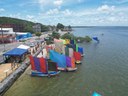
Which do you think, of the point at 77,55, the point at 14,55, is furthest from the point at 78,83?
the point at 14,55

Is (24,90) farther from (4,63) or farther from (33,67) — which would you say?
(4,63)

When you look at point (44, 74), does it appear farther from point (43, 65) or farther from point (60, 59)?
point (60, 59)

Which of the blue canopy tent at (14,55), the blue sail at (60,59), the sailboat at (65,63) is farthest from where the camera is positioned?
the blue canopy tent at (14,55)

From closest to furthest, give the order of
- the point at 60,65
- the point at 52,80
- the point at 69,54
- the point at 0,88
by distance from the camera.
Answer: the point at 0,88 → the point at 52,80 → the point at 60,65 → the point at 69,54

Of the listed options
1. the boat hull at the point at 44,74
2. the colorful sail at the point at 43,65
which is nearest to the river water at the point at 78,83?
the boat hull at the point at 44,74

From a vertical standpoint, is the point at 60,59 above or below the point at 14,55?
below

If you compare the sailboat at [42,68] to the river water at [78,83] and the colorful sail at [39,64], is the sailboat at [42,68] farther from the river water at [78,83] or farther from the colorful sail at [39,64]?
the river water at [78,83]

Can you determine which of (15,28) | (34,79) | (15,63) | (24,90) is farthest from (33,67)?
(15,28)

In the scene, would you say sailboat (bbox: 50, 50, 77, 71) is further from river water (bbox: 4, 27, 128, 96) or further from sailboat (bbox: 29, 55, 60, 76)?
sailboat (bbox: 29, 55, 60, 76)
